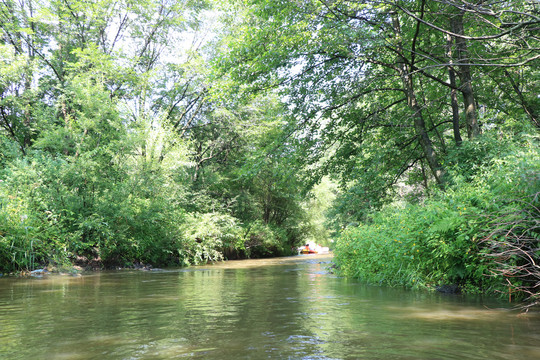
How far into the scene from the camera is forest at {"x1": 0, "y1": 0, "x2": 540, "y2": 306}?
7.11 m

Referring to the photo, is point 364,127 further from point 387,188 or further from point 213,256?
point 213,256

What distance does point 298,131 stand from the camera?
1408 cm

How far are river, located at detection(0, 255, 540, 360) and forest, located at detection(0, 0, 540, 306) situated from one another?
49.5 inches

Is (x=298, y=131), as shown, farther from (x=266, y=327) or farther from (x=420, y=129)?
(x=266, y=327)

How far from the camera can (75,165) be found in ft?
52.1

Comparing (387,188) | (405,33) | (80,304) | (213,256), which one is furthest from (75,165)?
(405,33)

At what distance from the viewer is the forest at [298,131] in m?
7.11

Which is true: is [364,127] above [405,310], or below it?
above

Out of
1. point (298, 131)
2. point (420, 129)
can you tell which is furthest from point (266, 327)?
point (298, 131)

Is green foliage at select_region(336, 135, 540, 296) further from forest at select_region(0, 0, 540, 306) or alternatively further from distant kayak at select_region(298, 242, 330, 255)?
distant kayak at select_region(298, 242, 330, 255)

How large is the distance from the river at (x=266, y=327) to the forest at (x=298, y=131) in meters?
1.26

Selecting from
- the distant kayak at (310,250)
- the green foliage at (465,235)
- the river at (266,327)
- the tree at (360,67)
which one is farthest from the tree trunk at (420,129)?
the distant kayak at (310,250)

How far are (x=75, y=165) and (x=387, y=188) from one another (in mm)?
12273

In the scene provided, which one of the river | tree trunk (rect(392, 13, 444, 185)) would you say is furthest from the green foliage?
tree trunk (rect(392, 13, 444, 185))
